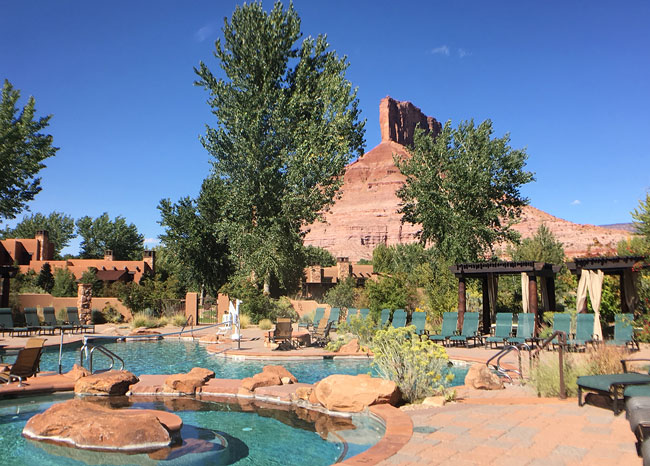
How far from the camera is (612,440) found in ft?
14.1

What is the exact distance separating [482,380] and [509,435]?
2.86 meters

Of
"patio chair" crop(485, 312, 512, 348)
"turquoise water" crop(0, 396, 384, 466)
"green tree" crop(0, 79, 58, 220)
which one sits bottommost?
"turquoise water" crop(0, 396, 384, 466)

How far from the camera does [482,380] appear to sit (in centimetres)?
734

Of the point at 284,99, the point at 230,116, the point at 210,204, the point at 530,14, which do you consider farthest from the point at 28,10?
the point at 530,14

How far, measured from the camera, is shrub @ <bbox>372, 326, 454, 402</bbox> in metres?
6.56

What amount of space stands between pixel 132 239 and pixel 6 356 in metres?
56.4

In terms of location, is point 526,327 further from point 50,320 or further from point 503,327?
point 50,320

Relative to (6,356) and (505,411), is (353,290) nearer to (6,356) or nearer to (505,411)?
(6,356)

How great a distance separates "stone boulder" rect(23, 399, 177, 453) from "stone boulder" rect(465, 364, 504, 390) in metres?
4.39

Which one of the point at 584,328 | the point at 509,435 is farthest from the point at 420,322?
the point at 509,435

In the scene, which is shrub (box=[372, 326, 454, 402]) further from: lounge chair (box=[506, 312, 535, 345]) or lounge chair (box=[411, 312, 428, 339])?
lounge chair (box=[411, 312, 428, 339])

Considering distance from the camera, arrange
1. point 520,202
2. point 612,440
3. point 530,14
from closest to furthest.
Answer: point 612,440 < point 530,14 < point 520,202

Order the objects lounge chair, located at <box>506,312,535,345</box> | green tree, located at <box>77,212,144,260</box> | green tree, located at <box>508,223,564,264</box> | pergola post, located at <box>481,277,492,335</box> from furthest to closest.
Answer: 1. green tree, located at <box>77,212,144,260</box>
2. green tree, located at <box>508,223,564,264</box>
3. pergola post, located at <box>481,277,492,335</box>
4. lounge chair, located at <box>506,312,535,345</box>

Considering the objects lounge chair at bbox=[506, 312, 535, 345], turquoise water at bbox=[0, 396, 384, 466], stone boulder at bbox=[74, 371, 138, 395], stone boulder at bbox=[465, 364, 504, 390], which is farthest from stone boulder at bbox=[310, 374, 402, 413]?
lounge chair at bbox=[506, 312, 535, 345]
